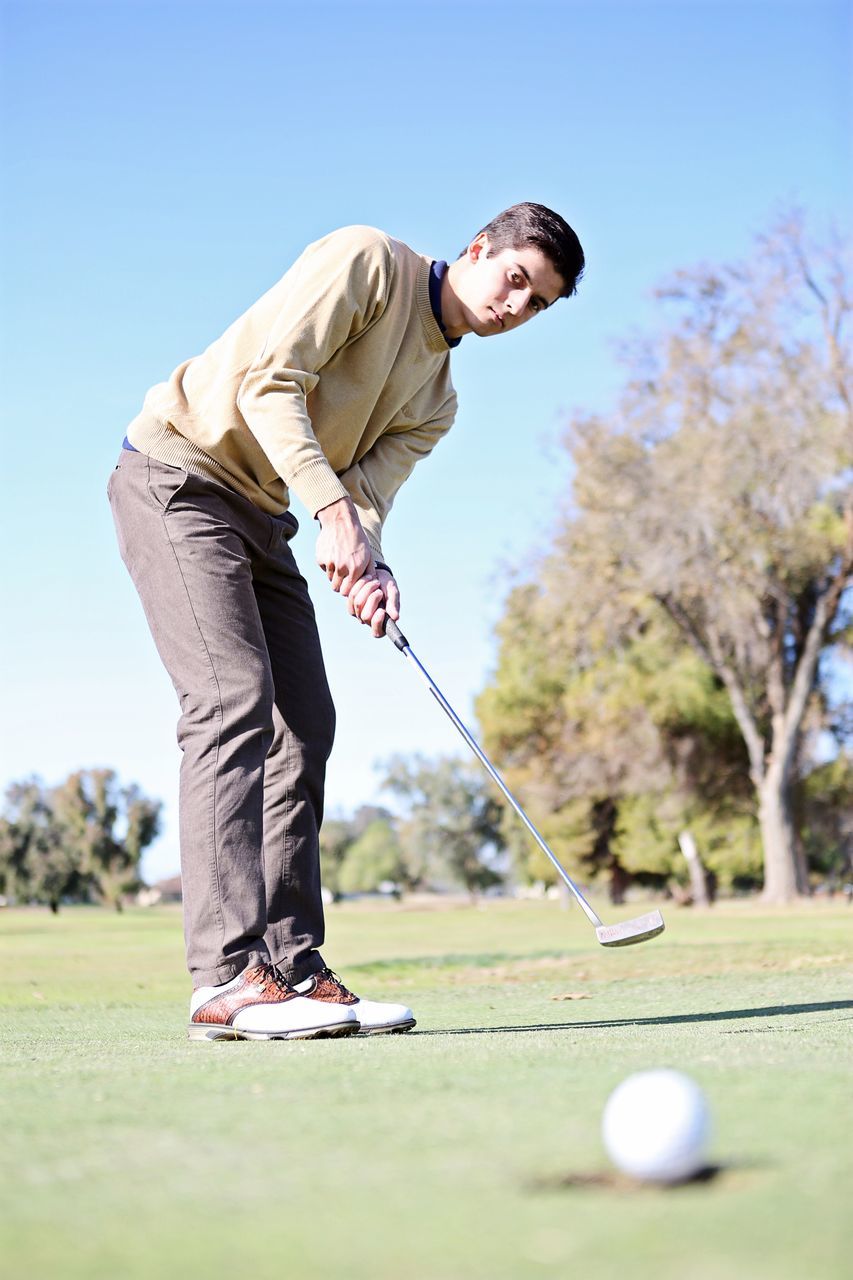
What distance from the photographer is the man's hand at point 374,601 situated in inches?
152

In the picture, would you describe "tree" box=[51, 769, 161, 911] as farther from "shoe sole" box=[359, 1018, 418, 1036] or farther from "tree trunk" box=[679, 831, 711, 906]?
"shoe sole" box=[359, 1018, 418, 1036]

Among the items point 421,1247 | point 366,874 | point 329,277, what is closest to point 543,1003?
point 329,277

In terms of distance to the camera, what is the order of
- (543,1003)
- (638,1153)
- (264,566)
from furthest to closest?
(543,1003), (264,566), (638,1153)

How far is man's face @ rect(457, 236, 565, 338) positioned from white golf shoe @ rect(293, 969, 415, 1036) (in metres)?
1.90

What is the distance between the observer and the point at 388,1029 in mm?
3600

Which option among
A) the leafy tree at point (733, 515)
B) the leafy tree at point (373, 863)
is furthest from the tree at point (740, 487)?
the leafy tree at point (373, 863)

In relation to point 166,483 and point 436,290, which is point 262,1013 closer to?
point 166,483

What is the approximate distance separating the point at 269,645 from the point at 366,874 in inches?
3534

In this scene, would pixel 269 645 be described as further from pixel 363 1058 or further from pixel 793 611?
pixel 793 611

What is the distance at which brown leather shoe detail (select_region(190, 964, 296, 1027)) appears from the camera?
3379 mm

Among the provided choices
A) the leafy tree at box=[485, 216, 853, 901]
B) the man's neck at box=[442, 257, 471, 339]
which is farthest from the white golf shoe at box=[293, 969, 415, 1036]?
the leafy tree at box=[485, 216, 853, 901]

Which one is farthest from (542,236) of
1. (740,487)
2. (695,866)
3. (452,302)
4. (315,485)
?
(695,866)

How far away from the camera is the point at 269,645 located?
163 inches

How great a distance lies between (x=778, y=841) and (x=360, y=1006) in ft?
74.5
